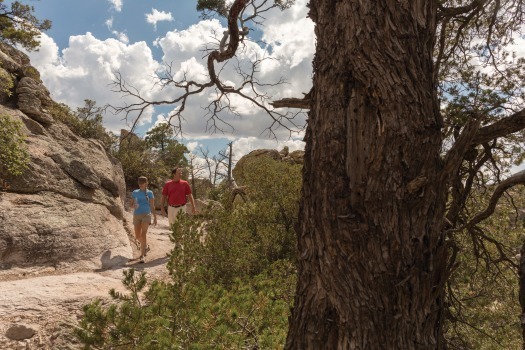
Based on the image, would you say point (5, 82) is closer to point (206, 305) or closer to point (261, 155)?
point (206, 305)

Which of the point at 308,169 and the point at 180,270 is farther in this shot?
the point at 180,270

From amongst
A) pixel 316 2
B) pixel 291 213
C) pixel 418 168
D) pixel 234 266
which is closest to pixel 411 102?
pixel 418 168

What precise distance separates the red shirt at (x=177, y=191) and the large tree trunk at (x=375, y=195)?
248 inches

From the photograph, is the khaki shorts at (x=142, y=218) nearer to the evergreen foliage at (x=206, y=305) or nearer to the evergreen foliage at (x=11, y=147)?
the evergreen foliage at (x=206, y=305)

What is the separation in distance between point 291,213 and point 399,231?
6.93 m

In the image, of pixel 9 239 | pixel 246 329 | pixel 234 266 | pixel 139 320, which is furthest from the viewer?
pixel 9 239

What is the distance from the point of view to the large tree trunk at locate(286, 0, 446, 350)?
172cm

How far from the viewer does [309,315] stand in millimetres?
1847

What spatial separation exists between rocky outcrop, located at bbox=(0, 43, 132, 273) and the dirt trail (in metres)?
0.49

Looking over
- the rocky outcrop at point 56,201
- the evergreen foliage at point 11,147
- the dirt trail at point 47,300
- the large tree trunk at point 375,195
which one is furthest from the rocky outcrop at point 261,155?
the large tree trunk at point 375,195

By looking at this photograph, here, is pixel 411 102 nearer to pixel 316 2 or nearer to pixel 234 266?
pixel 316 2

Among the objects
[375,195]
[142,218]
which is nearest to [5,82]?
[142,218]

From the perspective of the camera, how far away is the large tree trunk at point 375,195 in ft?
5.65

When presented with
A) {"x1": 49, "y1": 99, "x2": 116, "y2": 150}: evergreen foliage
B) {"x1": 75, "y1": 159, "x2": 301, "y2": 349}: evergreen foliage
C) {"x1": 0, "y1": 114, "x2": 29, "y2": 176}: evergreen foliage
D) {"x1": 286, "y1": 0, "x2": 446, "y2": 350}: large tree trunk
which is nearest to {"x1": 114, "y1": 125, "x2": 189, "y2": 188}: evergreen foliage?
{"x1": 49, "y1": 99, "x2": 116, "y2": 150}: evergreen foliage
